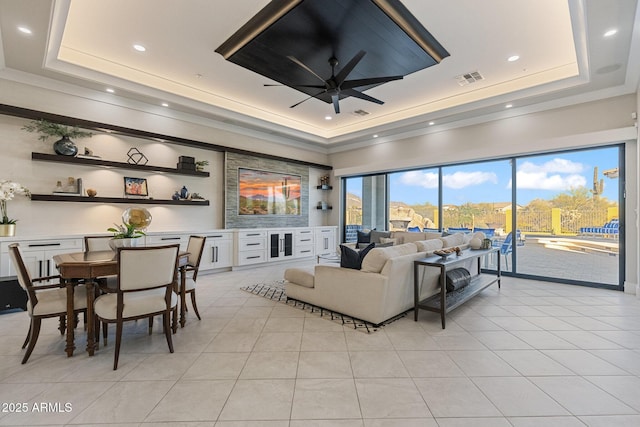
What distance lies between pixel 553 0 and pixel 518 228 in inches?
154

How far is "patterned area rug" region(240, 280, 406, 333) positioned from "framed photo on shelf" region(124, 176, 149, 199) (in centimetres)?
260

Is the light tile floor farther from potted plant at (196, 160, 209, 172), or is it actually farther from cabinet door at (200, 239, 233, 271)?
potted plant at (196, 160, 209, 172)

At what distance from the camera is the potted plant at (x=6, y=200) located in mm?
3813

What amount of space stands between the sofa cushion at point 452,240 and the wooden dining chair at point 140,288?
142 inches

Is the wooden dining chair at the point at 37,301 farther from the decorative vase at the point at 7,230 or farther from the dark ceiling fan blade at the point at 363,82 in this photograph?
the dark ceiling fan blade at the point at 363,82

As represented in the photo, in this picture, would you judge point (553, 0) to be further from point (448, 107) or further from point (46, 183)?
point (46, 183)

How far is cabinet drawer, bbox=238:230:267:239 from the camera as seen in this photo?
6.19 m

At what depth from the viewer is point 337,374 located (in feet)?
7.35

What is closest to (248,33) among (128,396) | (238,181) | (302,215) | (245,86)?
(245,86)

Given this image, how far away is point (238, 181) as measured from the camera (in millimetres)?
6613

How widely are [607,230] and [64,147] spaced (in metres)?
8.86

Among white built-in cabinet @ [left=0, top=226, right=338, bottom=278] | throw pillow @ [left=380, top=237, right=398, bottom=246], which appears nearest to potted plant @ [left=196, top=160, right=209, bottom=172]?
white built-in cabinet @ [left=0, top=226, right=338, bottom=278]

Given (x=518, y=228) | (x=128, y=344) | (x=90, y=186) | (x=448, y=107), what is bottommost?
(x=128, y=344)

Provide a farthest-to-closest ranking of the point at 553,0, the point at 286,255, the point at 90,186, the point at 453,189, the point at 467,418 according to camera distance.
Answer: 1. the point at 286,255
2. the point at 453,189
3. the point at 90,186
4. the point at 553,0
5. the point at 467,418
